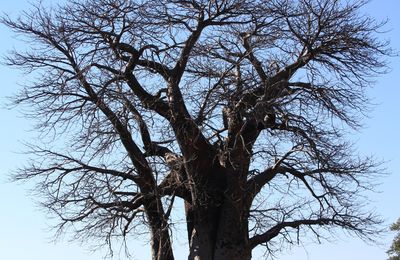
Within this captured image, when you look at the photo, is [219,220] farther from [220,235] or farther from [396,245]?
[396,245]

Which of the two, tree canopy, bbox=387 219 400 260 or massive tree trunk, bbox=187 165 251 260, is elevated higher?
tree canopy, bbox=387 219 400 260

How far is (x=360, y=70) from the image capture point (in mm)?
13414

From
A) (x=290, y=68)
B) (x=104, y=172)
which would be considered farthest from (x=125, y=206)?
(x=290, y=68)

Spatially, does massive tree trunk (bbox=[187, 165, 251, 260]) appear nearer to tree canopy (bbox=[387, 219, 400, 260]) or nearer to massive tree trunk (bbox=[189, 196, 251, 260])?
massive tree trunk (bbox=[189, 196, 251, 260])

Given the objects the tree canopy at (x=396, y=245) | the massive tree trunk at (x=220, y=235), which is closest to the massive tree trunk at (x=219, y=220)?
the massive tree trunk at (x=220, y=235)

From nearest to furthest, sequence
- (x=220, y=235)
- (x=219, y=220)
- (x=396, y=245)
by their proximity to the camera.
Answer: (x=220, y=235)
(x=219, y=220)
(x=396, y=245)

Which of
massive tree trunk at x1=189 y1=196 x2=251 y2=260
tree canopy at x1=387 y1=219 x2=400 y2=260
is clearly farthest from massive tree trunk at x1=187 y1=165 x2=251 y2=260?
tree canopy at x1=387 y1=219 x2=400 y2=260

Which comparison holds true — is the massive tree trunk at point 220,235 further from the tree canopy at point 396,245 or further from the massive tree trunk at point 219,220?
the tree canopy at point 396,245

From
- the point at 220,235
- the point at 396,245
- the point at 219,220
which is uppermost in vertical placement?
Answer: the point at 396,245

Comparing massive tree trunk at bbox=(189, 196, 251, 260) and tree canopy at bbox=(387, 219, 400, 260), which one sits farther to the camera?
tree canopy at bbox=(387, 219, 400, 260)

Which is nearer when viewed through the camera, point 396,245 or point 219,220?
point 219,220

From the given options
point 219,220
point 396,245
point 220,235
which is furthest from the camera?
point 396,245

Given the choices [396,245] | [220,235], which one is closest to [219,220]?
[220,235]

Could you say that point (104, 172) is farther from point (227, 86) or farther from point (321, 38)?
point (321, 38)
